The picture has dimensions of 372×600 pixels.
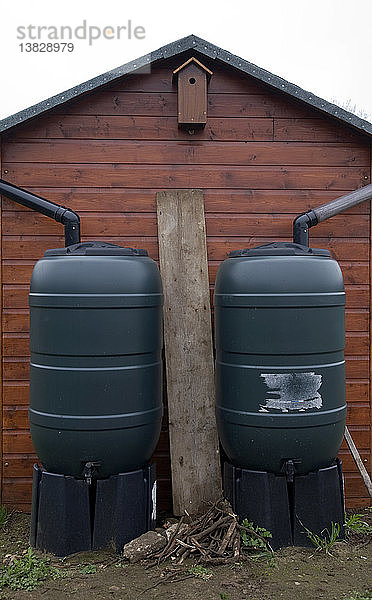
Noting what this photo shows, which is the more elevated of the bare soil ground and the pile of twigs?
the pile of twigs

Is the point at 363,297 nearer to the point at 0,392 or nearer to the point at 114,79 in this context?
the point at 114,79

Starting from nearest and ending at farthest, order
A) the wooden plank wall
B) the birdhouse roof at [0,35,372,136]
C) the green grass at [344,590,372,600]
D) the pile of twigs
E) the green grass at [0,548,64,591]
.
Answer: the green grass at [344,590,372,600] → the green grass at [0,548,64,591] → the pile of twigs → the birdhouse roof at [0,35,372,136] → the wooden plank wall

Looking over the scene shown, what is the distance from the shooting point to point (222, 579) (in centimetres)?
317

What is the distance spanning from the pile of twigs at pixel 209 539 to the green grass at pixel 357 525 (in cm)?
72

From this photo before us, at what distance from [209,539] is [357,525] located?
1057 mm

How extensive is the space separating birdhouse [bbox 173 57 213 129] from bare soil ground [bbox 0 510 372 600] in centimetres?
273

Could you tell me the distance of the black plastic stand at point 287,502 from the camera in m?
3.48

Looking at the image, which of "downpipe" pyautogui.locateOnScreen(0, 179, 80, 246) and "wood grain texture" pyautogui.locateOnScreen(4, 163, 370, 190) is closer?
"downpipe" pyautogui.locateOnScreen(0, 179, 80, 246)

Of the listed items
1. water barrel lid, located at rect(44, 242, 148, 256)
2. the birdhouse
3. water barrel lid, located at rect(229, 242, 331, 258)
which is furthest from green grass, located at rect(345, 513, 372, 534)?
the birdhouse

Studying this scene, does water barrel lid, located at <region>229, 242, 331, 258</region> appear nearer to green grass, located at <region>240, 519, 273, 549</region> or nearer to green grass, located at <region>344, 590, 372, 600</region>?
green grass, located at <region>240, 519, 273, 549</region>

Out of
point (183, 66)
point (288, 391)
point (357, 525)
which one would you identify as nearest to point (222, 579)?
point (288, 391)

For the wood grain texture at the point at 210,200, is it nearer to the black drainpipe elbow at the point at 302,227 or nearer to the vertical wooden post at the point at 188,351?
the vertical wooden post at the point at 188,351

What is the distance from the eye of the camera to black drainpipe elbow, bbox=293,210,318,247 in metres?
3.91

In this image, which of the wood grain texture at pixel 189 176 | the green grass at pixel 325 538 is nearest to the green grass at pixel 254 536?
the green grass at pixel 325 538
